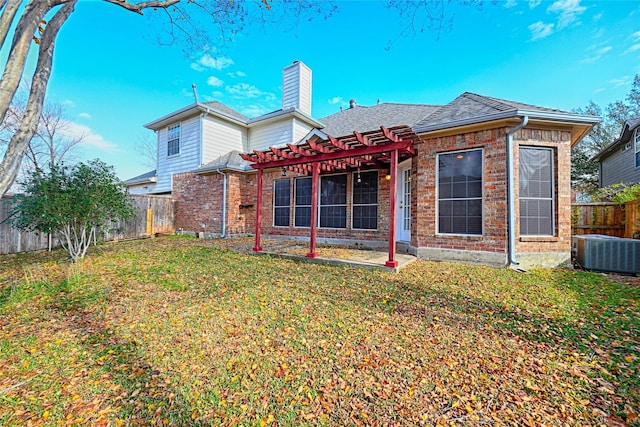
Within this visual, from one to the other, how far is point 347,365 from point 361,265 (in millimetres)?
3347

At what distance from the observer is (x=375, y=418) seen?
1.77 m

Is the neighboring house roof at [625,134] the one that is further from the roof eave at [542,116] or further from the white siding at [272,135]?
the white siding at [272,135]

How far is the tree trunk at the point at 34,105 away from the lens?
259 cm

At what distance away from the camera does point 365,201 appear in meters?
8.69

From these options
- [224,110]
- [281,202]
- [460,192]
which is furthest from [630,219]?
[224,110]

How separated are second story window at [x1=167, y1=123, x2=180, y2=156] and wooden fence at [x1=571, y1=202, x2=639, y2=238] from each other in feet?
55.4

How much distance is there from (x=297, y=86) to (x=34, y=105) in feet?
34.8

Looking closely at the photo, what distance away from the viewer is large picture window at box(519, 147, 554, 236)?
19.0 feet

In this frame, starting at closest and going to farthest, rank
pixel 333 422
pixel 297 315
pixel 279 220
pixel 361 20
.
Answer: pixel 333 422 → pixel 297 315 → pixel 361 20 → pixel 279 220

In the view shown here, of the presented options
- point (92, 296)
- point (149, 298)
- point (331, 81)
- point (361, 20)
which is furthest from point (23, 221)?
point (331, 81)

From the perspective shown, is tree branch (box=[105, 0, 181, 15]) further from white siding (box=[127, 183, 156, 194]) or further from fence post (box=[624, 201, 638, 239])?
white siding (box=[127, 183, 156, 194])

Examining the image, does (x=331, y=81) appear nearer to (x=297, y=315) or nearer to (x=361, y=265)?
(x=361, y=265)

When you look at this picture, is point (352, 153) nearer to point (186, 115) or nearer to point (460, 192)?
point (460, 192)

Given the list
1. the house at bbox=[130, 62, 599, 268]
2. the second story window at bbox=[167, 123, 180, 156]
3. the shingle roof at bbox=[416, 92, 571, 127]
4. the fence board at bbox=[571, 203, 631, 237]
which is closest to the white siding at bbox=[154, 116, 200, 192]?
the second story window at bbox=[167, 123, 180, 156]
